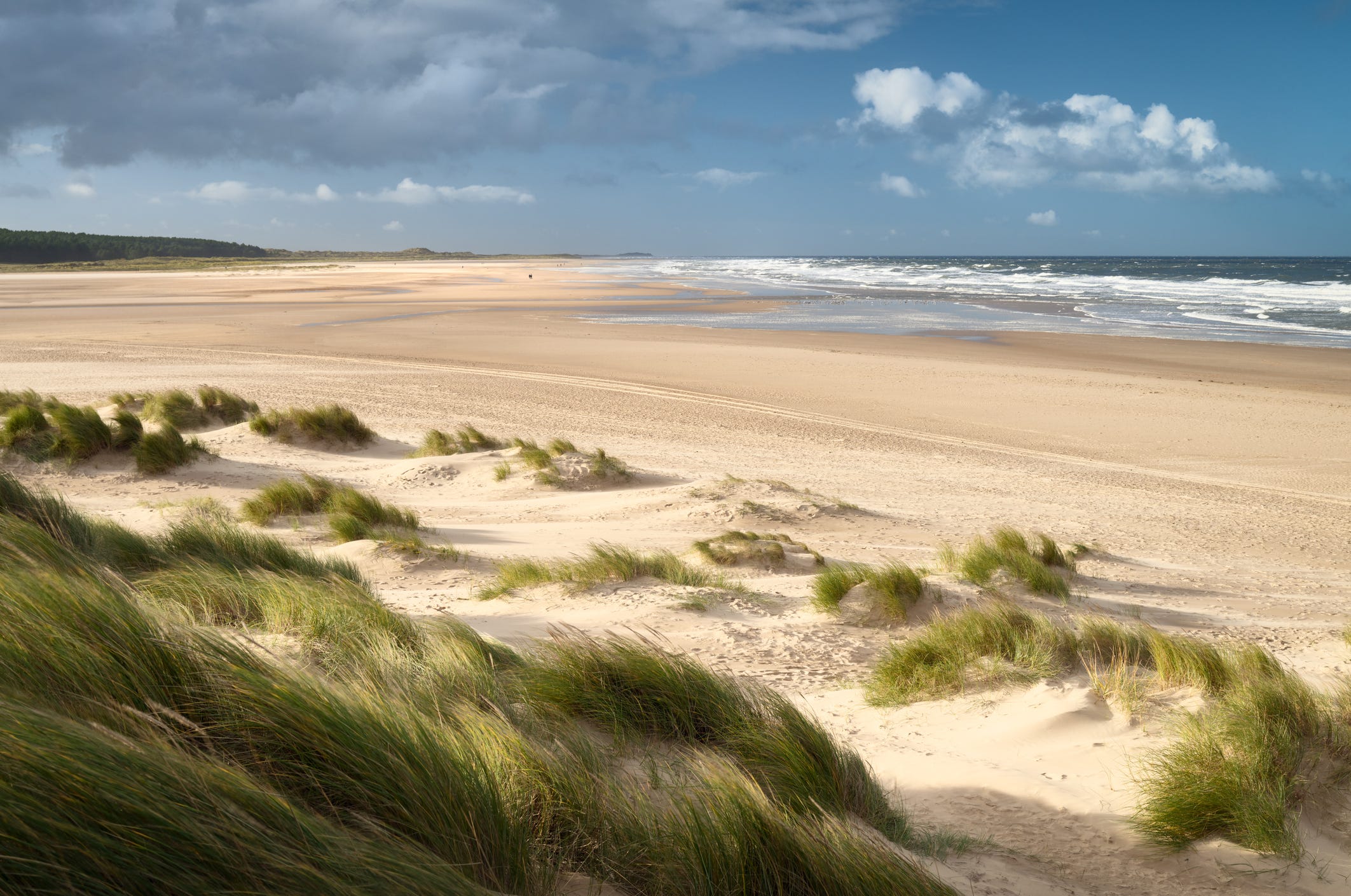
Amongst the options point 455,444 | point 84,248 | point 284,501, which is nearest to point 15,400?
point 455,444

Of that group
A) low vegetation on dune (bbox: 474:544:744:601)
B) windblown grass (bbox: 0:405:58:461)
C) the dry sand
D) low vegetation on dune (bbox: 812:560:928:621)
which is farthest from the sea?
low vegetation on dune (bbox: 474:544:744:601)

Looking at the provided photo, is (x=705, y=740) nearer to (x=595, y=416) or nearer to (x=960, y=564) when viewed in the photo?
(x=960, y=564)

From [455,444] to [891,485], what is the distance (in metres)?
5.56

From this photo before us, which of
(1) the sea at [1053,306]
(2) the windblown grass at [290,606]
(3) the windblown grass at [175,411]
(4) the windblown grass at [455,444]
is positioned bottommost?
(4) the windblown grass at [455,444]

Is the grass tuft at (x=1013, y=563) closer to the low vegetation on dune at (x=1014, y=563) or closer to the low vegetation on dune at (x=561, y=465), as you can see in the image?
the low vegetation on dune at (x=1014, y=563)

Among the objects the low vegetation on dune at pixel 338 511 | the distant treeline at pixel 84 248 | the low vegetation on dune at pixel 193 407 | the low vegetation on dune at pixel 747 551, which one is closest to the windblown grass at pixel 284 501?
the low vegetation on dune at pixel 338 511

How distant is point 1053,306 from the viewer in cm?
4247

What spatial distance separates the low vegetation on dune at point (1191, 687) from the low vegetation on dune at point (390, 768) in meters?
1.08

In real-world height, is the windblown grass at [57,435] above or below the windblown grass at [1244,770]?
above

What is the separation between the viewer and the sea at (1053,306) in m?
31.3

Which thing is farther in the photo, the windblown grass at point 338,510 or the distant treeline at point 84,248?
the distant treeline at point 84,248

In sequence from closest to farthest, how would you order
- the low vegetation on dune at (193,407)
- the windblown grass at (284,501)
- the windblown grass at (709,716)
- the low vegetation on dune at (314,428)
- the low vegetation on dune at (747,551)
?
1. the windblown grass at (709,716)
2. the low vegetation on dune at (747,551)
3. the windblown grass at (284,501)
4. the low vegetation on dune at (314,428)
5. the low vegetation on dune at (193,407)

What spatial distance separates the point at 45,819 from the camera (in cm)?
157

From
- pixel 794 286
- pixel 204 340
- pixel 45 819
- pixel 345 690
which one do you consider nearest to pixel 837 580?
pixel 345 690
